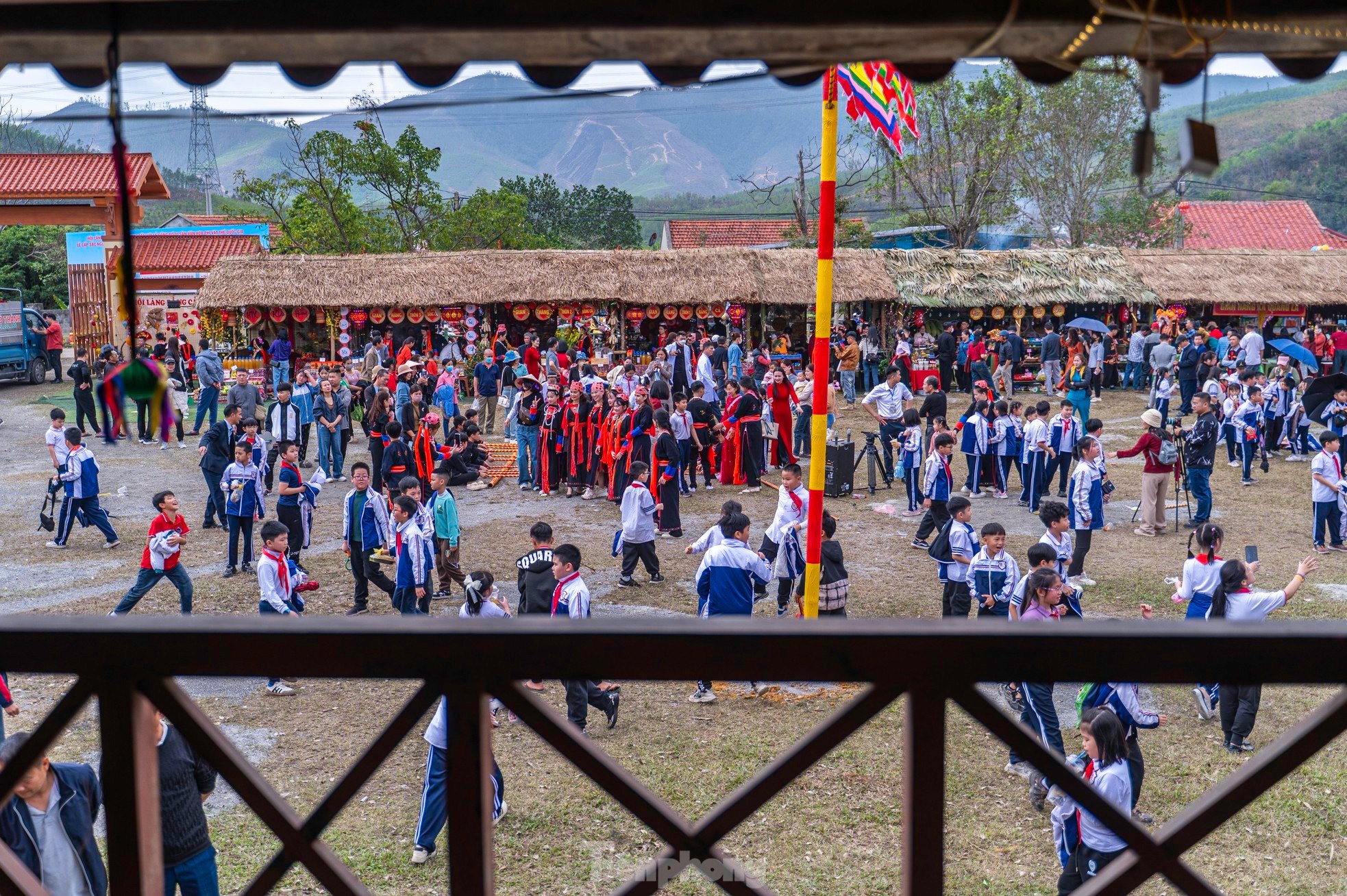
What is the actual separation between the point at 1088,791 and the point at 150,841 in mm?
1744

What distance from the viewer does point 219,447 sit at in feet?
45.2

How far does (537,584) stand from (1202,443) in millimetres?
9283

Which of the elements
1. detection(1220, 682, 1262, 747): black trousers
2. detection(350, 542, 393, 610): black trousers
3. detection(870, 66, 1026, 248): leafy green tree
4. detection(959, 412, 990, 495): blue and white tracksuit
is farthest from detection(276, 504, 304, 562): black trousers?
detection(870, 66, 1026, 248): leafy green tree

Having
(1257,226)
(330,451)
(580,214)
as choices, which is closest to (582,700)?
(330,451)

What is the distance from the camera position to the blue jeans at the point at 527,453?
17.0 metres

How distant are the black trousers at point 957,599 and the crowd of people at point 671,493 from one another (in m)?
0.02

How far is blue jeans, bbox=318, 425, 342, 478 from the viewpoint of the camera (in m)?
17.2

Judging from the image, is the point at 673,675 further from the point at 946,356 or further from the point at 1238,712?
the point at 946,356

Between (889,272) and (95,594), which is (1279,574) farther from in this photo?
(889,272)

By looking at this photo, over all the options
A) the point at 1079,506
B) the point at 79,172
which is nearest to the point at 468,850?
the point at 1079,506

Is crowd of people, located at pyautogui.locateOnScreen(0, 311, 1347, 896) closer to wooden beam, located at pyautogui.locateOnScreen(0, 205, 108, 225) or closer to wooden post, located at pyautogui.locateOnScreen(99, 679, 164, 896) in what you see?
wooden post, located at pyautogui.locateOnScreen(99, 679, 164, 896)

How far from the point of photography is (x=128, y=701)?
6.31 ft

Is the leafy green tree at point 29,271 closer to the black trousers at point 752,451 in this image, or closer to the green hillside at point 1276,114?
the black trousers at point 752,451

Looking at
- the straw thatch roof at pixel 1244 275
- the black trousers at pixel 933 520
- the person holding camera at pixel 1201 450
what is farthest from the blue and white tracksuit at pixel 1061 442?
the straw thatch roof at pixel 1244 275
